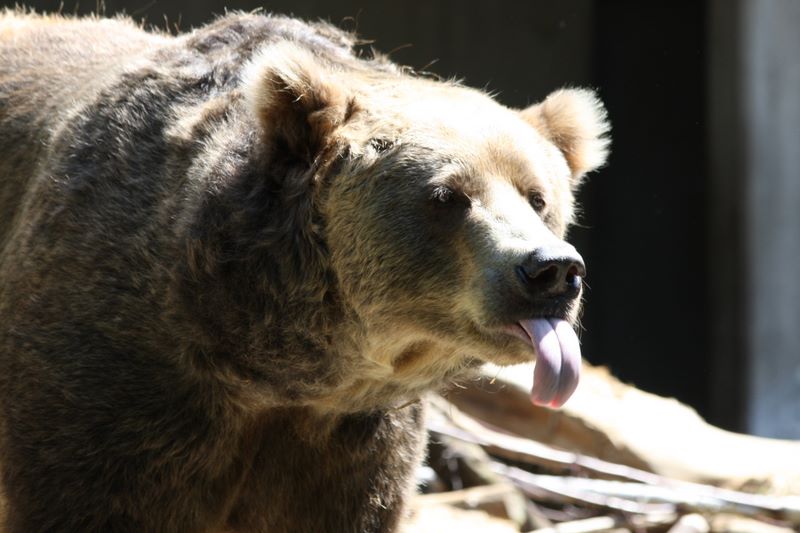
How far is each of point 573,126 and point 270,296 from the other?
1333 millimetres

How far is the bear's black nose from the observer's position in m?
3.60

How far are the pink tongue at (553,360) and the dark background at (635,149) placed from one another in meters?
6.47

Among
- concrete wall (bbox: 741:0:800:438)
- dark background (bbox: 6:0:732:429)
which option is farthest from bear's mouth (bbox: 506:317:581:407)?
concrete wall (bbox: 741:0:800:438)

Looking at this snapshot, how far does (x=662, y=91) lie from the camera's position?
10.6m

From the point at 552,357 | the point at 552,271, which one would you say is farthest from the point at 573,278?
the point at 552,357

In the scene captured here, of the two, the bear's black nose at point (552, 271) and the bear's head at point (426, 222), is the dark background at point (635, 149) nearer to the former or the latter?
the bear's head at point (426, 222)

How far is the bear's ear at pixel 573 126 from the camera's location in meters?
4.58

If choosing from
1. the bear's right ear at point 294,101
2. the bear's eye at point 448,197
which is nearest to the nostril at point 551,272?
the bear's eye at point 448,197

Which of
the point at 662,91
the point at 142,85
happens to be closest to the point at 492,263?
the point at 142,85

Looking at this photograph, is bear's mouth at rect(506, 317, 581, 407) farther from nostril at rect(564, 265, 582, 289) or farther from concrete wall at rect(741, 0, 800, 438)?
concrete wall at rect(741, 0, 800, 438)

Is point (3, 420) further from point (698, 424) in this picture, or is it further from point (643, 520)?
point (698, 424)

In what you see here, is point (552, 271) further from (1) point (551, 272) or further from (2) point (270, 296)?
(2) point (270, 296)

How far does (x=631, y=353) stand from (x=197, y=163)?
7.38 meters

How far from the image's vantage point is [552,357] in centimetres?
363
